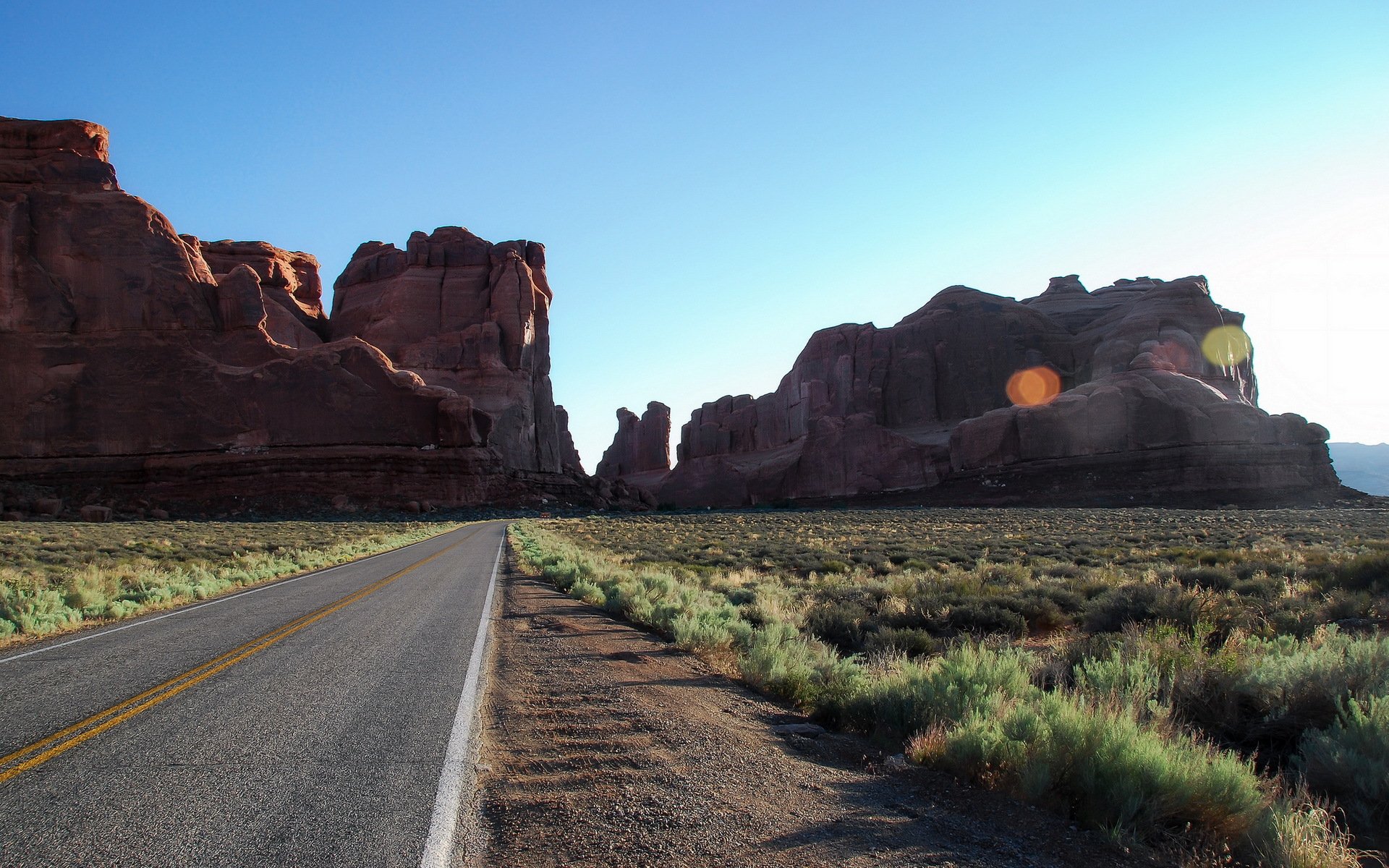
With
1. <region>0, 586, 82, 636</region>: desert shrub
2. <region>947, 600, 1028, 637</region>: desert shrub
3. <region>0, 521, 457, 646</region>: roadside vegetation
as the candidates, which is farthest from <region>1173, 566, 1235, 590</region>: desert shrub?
<region>0, 521, 457, 646</region>: roadside vegetation

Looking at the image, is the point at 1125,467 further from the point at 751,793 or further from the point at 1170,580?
the point at 751,793

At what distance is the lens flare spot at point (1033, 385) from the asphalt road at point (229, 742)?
302ft

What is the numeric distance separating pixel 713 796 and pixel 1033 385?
96247 mm

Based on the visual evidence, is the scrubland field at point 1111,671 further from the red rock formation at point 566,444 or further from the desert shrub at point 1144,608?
the red rock formation at point 566,444

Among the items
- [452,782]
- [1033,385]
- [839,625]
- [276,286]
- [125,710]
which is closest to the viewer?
[452,782]

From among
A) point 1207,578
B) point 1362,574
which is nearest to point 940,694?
point 1207,578

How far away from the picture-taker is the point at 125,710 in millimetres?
6012

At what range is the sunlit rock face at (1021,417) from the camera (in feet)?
210

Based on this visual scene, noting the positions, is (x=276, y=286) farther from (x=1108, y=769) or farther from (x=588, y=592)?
(x=1108, y=769)

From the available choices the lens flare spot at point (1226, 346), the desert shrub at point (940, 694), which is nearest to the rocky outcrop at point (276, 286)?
the desert shrub at point (940, 694)

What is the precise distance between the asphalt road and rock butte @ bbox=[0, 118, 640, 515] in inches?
2333

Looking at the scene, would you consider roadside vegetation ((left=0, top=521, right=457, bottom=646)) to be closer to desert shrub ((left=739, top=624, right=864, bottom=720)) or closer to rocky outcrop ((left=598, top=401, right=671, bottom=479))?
desert shrub ((left=739, top=624, right=864, bottom=720))

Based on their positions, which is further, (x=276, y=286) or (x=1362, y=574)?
(x=276, y=286)

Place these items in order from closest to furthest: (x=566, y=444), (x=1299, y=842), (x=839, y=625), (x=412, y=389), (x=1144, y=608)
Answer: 1. (x=1299, y=842)
2. (x=1144, y=608)
3. (x=839, y=625)
4. (x=412, y=389)
5. (x=566, y=444)
